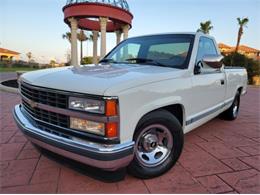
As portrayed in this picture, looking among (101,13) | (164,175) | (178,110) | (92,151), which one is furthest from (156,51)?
(101,13)

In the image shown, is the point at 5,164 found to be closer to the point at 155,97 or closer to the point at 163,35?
the point at 155,97

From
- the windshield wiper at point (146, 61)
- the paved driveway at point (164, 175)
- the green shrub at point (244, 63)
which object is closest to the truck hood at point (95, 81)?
the windshield wiper at point (146, 61)

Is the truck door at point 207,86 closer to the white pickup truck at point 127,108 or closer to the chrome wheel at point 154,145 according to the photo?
the white pickup truck at point 127,108

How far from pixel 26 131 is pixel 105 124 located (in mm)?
1095

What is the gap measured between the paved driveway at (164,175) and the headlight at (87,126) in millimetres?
445

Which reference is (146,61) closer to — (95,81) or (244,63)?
(95,81)

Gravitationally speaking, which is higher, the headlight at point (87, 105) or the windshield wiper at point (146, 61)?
the windshield wiper at point (146, 61)

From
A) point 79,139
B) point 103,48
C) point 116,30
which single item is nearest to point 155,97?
point 79,139

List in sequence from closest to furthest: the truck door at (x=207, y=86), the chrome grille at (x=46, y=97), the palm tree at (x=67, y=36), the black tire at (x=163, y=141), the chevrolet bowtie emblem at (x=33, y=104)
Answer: the chrome grille at (x=46, y=97), the black tire at (x=163, y=141), the chevrolet bowtie emblem at (x=33, y=104), the truck door at (x=207, y=86), the palm tree at (x=67, y=36)

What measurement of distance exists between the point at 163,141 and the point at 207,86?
4.06 feet

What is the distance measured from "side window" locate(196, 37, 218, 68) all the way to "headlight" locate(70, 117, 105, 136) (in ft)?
6.37

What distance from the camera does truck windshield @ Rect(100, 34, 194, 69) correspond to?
3.21 metres

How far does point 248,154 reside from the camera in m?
3.42

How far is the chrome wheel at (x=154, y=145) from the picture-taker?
8.37ft
